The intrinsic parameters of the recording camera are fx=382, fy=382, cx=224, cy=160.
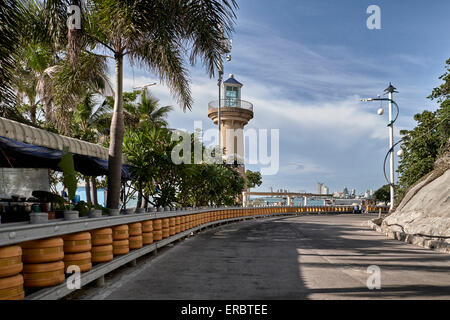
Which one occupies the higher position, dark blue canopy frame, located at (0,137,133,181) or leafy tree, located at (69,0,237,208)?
leafy tree, located at (69,0,237,208)

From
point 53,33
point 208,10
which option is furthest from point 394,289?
point 53,33

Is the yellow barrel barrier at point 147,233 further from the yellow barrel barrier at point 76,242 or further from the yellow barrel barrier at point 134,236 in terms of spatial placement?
the yellow barrel barrier at point 76,242

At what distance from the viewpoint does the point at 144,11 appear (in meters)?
10.8

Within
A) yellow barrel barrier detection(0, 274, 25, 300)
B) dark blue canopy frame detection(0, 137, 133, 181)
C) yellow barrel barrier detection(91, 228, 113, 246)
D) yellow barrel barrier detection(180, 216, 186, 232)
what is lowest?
yellow barrel barrier detection(180, 216, 186, 232)

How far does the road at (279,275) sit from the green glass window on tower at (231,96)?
35250 millimetres

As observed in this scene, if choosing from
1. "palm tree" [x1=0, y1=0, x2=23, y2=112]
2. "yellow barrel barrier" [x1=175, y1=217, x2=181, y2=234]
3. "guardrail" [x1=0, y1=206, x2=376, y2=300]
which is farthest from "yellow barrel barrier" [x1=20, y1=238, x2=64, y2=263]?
"yellow barrel barrier" [x1=175, y1=217, x2=181, y2=234]

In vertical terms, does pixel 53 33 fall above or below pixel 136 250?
above

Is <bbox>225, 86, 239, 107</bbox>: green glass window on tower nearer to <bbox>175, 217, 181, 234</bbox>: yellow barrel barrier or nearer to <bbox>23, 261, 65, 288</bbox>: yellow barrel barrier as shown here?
<bbox>175, 217, 181, 234</bbox>: yellow barrel barrier

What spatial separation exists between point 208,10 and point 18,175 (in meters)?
10.2

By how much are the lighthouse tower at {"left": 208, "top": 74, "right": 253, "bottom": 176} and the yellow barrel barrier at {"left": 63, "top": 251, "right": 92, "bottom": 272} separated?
3930cm

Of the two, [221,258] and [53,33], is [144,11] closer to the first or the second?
[53,33]

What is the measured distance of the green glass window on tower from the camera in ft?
151

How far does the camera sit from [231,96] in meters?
46.6

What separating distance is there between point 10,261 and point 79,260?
67.6 inches
